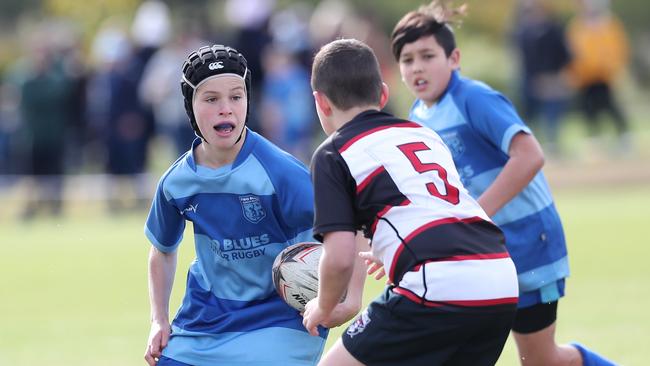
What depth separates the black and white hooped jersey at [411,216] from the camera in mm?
4340

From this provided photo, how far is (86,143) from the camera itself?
23.0 m

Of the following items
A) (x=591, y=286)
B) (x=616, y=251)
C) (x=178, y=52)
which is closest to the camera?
(x=591, y=286)

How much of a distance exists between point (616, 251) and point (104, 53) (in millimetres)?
10688

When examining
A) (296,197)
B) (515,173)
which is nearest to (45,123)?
(515,173)

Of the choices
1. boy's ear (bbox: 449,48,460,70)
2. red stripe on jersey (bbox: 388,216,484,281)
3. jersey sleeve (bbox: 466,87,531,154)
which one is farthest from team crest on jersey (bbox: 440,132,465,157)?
red stripe on jersey (bbox: 388,216,484,281)

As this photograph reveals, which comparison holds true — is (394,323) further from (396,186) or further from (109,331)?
(109,331)

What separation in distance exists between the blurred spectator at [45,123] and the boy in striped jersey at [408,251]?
14.7 meters

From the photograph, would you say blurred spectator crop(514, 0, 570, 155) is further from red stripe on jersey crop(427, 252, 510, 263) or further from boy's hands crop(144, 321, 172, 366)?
red stripe on jersey crop(427, 252, 510, 263)

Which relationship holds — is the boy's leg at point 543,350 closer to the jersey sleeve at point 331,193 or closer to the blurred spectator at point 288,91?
the jersey sleeve at point 331,193

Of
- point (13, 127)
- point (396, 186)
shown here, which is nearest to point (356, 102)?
point (396, 186)

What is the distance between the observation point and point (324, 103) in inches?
183

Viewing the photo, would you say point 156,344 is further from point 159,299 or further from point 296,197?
point 296,197

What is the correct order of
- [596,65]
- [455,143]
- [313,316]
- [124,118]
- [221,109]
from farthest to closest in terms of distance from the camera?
[596,65] < [124,118] < [455,143] < [221,109] < [313,316]

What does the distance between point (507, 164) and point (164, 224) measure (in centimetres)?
167
